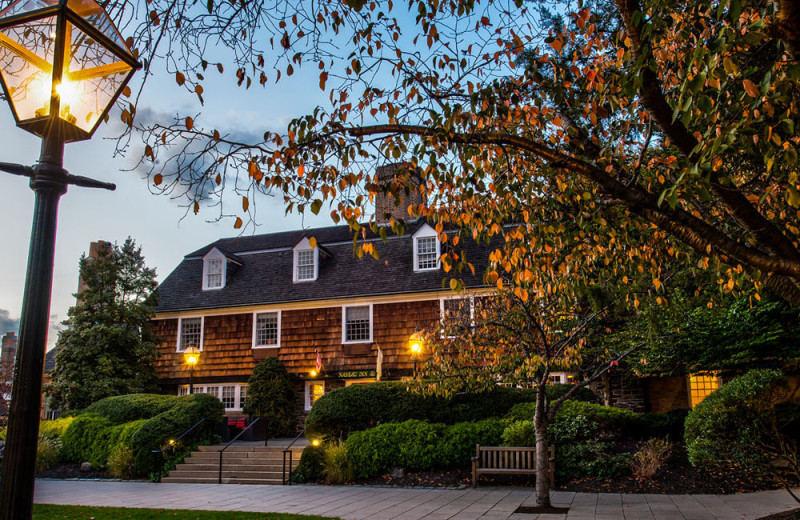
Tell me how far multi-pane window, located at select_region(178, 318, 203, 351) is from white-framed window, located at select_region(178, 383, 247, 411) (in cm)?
187

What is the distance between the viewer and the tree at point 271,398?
22.4 meters

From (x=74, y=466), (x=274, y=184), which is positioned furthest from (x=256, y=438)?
(x=274, y=184)

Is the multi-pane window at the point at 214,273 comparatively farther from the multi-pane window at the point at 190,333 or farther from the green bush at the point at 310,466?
the green bush at the point at 310,466

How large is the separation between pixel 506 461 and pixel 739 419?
4.94 metres

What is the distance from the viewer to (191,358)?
23.1 metres

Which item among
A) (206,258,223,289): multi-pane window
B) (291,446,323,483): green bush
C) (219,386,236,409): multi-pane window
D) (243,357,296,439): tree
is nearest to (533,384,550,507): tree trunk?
(291,446,323,483): green bush

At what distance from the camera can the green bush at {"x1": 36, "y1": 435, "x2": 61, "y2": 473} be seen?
18625mm

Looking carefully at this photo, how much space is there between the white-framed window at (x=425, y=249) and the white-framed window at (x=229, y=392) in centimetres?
938

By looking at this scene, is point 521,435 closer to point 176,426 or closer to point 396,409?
point 396,409

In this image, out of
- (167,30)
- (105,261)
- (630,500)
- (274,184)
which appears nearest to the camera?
(167,30)

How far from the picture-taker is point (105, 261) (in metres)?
24.9

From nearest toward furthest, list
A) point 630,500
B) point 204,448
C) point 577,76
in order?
1. point 577,76
2. point 630,500
3. point 204,448

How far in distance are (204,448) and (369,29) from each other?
16.3 m

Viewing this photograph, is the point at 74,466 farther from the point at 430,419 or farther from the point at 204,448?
the point at 430,419
